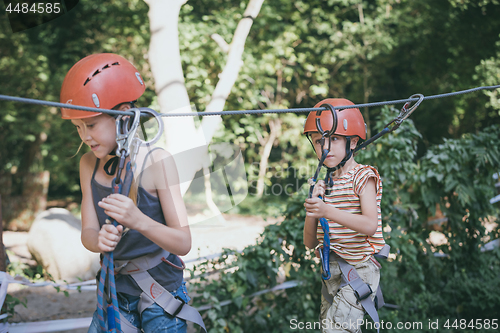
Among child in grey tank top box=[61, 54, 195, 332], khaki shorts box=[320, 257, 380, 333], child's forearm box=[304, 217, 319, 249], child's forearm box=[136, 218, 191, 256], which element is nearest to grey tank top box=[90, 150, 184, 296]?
child in grey tank top box=[61, 54, 195, 332]

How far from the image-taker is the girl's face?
1.45 metres

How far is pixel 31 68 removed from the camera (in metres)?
8.64

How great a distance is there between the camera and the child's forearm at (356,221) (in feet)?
5.82

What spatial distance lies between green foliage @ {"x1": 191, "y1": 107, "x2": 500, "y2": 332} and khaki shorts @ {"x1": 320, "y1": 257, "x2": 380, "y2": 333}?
0.94m

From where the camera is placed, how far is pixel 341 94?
11305mm

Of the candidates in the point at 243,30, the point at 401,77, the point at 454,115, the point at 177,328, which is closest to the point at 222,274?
the point at 177,328

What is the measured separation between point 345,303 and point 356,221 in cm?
47

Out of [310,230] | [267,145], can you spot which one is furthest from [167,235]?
[267,145]

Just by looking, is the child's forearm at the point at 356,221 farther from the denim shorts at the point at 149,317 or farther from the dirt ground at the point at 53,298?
the denim shorts at the point at 149,317

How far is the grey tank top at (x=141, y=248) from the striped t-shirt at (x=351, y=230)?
32.3 inches

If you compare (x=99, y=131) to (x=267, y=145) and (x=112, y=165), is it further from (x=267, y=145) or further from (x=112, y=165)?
(x=267, y=145)

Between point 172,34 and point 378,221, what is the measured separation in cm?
415

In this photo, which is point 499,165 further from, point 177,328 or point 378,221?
point 177,328

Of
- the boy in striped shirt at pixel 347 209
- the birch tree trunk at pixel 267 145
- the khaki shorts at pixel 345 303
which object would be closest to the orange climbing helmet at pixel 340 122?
the boy in striped shirt at pixel 347 209
